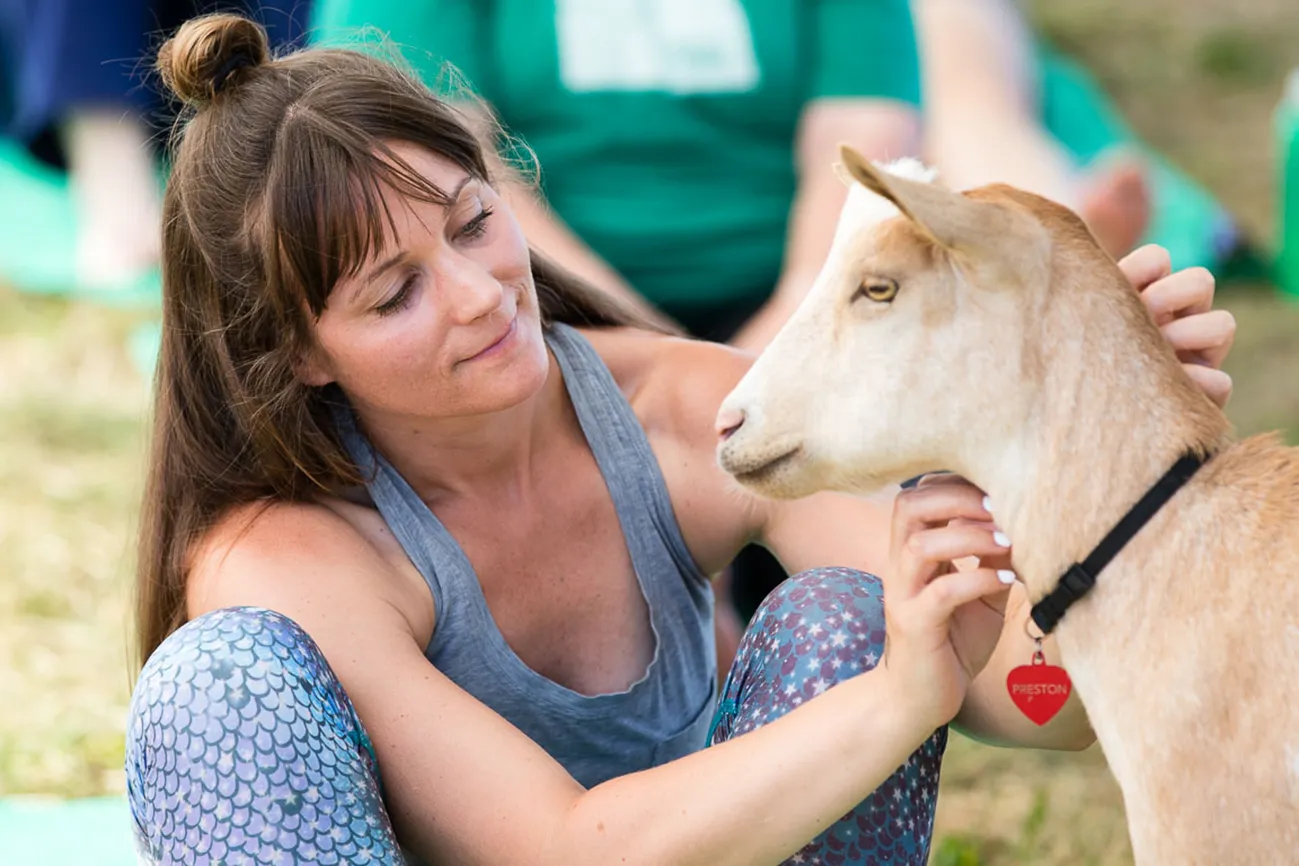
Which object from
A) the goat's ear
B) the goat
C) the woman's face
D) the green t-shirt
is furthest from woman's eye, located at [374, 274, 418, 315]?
the green t-shirt

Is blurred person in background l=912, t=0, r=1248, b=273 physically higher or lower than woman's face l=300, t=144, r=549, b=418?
lower

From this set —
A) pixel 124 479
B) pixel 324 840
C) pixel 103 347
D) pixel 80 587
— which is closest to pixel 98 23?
pixel 103 347

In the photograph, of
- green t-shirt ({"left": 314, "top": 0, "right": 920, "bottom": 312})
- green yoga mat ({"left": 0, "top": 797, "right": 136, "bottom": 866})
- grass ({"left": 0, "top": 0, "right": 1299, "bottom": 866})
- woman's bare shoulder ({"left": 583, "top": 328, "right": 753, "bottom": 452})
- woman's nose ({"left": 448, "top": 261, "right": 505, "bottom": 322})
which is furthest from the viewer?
green t-shirt ({"left": 314, "top": 0, "right": 920, "bottom": 312})

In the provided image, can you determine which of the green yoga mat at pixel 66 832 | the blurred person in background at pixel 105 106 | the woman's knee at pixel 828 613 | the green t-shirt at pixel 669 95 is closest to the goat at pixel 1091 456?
the woman's knee at pixel 828 613

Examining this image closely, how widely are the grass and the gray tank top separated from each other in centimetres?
74

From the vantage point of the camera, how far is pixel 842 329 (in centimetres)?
131

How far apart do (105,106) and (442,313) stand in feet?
11.5

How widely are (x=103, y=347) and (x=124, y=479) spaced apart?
2.49ft

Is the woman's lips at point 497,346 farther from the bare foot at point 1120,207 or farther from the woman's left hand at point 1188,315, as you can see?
the bare foot at point 1120,207

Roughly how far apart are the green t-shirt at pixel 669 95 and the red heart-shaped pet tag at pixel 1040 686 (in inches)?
58.7

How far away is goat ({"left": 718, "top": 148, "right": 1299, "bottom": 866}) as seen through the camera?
48.2 inches

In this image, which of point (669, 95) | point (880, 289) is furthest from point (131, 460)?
point (880, 289)

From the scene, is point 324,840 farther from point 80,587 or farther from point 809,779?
point 80,587

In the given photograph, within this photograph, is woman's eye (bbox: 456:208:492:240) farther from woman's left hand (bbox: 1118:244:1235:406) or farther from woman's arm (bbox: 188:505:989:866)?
woman's left hand (bbox: 1118:244:1235:406)
